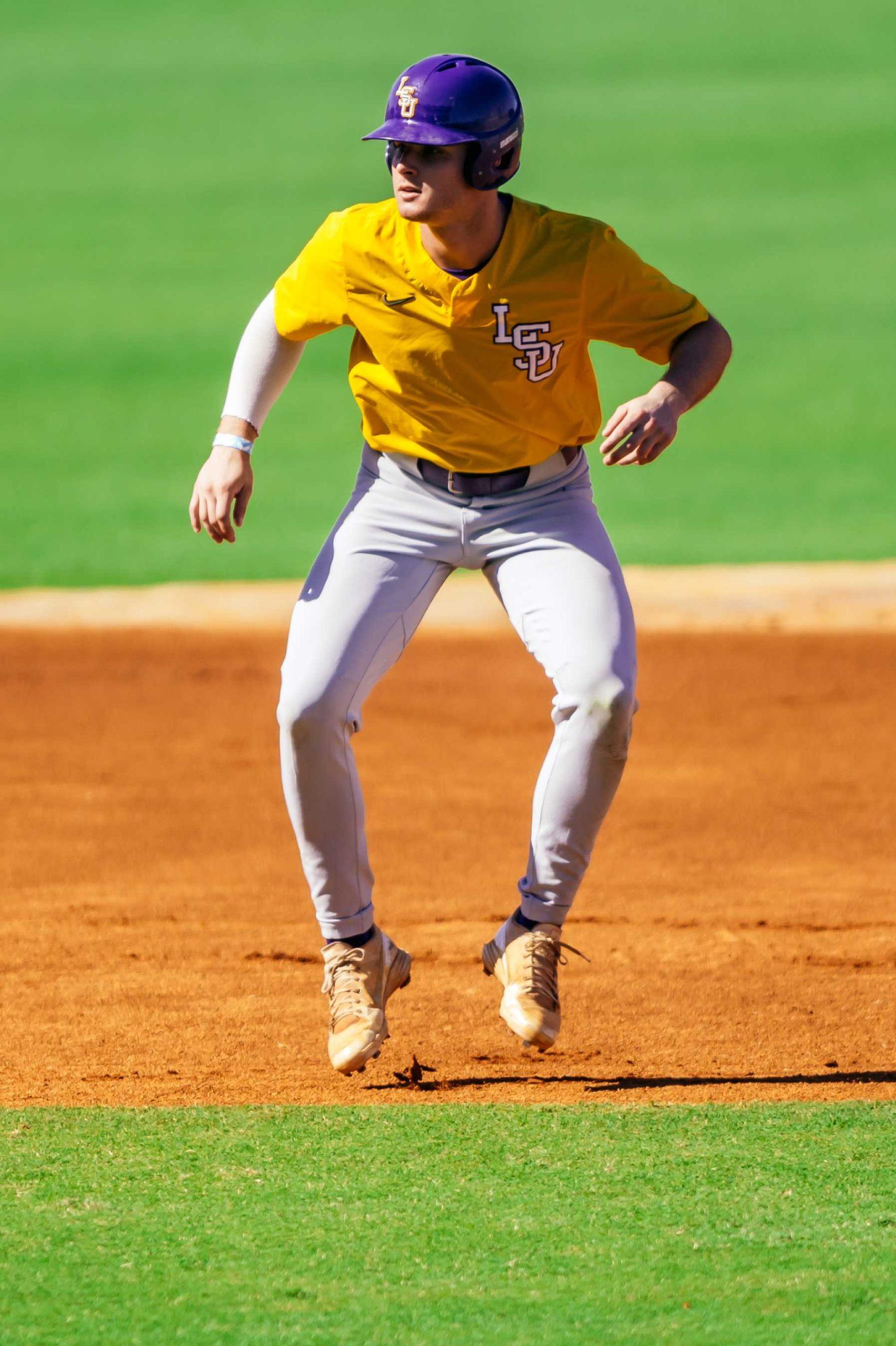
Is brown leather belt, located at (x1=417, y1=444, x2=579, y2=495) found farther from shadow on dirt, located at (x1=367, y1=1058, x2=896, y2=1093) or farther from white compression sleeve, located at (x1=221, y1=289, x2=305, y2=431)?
shadow on dirt, located at (x1=367, y1=1058, x2=896, y2=1093)

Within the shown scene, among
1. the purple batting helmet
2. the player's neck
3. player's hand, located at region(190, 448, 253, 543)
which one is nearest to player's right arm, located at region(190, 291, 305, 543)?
player's hand, located at region(190, 448, 253, 543)

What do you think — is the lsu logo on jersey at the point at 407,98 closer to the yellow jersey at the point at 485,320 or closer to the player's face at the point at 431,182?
the player's face at the point at 431,182

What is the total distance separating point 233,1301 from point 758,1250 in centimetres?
93

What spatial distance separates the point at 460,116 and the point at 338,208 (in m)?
25.1

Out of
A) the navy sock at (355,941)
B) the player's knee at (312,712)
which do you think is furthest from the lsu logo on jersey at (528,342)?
the navy sock at (355,941)

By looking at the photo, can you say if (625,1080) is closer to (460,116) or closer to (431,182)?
(431,182)

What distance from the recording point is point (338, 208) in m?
28.5

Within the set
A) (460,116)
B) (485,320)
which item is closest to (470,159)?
(460,116)

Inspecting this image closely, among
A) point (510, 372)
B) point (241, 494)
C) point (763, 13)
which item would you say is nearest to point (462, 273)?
point (510, 372)

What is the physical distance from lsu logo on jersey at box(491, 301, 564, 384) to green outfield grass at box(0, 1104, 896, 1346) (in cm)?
169

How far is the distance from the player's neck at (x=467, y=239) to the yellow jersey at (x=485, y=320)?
28 millimetres

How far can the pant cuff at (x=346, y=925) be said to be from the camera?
14.4 feet

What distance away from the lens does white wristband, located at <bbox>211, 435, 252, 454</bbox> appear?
14.4 ft

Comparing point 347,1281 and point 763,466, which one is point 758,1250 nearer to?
point 347,1281
